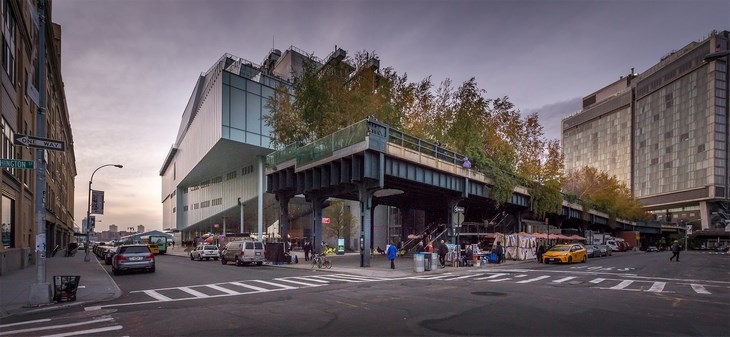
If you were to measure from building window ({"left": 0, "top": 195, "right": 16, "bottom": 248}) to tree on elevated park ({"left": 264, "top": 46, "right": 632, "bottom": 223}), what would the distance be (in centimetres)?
2471

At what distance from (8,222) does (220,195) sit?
5688cm

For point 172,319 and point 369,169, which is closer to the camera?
point 172,319

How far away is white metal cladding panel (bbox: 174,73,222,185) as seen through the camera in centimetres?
6199

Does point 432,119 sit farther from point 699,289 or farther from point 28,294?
point 28,294

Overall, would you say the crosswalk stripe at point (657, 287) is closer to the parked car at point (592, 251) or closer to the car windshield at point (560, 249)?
the car windshield at point (560, 249)

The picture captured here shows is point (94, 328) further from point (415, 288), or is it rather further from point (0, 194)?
point (0, 194)

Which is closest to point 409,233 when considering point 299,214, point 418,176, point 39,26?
point 418,176

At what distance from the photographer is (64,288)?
14.1 m

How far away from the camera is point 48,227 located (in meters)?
52.6

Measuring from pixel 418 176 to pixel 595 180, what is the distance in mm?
59601

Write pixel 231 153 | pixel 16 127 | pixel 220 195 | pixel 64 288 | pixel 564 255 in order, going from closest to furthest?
pixel 64 288 → pixel 16 127 → pixel 564 255 → pixel 231 153 → pixel 220 195

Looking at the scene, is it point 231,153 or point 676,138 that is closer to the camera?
point 231,153

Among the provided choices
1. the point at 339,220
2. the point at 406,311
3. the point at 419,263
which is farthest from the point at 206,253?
the point at 406,311

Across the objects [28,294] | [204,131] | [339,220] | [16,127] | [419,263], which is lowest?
[339,220]
